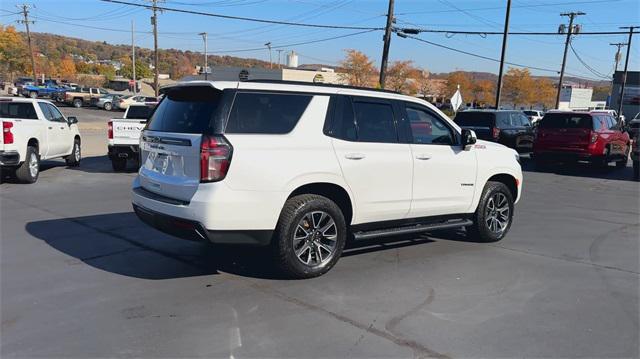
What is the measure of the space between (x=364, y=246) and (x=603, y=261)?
9.52 feet

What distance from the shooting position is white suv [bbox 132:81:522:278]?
187 inches

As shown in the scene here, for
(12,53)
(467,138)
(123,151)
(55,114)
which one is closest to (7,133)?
(55,114)

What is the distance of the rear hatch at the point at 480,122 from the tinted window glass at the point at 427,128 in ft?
37.5

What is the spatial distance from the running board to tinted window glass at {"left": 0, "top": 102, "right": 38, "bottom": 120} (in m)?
9.64

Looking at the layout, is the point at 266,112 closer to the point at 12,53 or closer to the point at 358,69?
the point at 358,69

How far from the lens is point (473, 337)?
4.04 metres

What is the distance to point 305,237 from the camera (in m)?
5.28

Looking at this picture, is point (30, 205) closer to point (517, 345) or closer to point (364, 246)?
point (364, 246)

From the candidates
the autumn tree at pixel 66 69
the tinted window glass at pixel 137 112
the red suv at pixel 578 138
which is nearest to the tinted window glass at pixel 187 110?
the tinted window glass at pixel 137 112

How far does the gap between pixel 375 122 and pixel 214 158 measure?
202cm

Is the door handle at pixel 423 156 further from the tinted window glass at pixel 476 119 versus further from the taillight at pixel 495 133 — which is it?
the tinted window glass at pixel 476 119

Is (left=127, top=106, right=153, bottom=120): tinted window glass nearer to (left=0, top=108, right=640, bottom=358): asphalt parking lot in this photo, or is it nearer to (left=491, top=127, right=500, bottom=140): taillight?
(left=0, top=108, right=640, bottom=358): asphalt parking lot

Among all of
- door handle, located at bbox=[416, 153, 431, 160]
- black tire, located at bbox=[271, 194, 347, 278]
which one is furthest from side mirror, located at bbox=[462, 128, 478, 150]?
black tire, located at bbox=[271, 194, 347, 278]

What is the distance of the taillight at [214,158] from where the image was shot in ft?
15.3
